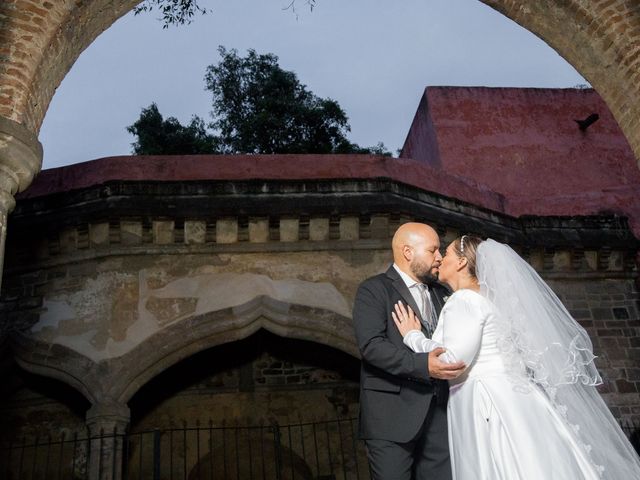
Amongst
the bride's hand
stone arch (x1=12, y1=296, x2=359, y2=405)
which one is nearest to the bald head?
the bride's hand

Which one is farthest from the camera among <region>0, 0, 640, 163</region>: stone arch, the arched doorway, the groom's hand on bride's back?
the arched doorway

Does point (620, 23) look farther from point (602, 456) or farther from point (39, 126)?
point (39, 126)

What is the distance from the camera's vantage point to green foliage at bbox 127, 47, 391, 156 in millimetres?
16641

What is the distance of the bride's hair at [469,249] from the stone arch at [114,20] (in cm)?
183

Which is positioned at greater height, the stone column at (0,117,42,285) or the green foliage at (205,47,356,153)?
the green foliage at (205,47,356,153)

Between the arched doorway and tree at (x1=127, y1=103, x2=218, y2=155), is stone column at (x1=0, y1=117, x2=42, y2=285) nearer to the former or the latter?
the arched doorway

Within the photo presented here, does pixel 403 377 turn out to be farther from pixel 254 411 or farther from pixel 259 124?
pixel 259 124

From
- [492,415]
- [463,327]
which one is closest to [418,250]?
[463,327]

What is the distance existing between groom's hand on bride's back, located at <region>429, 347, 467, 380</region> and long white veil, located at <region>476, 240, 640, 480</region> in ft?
0.98

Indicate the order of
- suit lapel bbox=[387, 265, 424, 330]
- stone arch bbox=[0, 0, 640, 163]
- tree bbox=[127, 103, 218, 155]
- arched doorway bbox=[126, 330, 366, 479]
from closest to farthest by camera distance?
suit lapel bbox=[387, 265, 424, 330] → stone arch bbox=[0, 0, 640, 163] → arched doorway bbox=[126, 330, 366, 479] → tree bbox=[127, 103, 218, 155]

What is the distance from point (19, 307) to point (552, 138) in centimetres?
835

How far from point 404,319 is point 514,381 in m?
0.60

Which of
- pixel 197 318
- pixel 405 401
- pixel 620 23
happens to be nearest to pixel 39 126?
pixel 405 401

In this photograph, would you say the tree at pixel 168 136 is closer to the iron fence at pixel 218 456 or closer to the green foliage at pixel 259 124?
the green foliage at pixel 259 124
